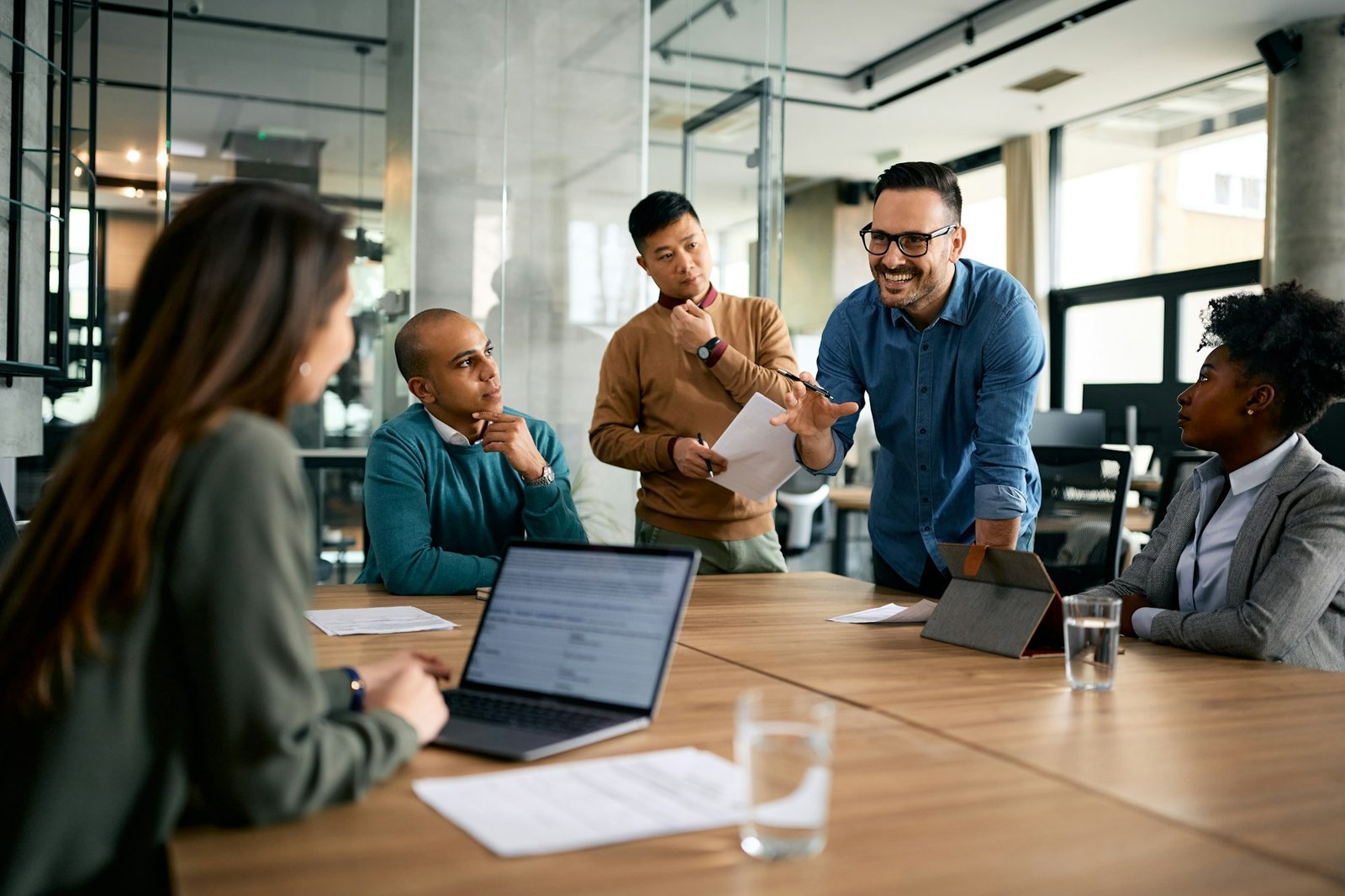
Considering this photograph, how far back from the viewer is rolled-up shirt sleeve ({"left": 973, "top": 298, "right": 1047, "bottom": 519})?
6.85 feet

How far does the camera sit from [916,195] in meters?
2.21

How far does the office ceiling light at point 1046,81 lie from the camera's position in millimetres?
6910

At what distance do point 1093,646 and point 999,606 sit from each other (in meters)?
0.26

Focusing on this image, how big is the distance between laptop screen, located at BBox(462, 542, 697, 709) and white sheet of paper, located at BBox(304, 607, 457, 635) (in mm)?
520

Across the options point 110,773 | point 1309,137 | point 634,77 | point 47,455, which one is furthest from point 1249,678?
point 47,455

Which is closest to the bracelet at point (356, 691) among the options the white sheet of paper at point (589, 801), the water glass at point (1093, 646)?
the white sheet of paper at point (589, 801)

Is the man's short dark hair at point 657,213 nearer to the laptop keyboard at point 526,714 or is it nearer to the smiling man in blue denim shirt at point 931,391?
the smiling man in blue denim shirt at point 931,391

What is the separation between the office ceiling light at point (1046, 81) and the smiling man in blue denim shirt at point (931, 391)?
17.1 ft

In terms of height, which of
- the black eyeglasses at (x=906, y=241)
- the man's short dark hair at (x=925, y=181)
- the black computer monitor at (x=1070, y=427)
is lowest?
the black computer monitor at (x=1070, y=427)

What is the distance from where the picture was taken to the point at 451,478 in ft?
7.77

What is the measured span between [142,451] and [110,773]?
0.24 m

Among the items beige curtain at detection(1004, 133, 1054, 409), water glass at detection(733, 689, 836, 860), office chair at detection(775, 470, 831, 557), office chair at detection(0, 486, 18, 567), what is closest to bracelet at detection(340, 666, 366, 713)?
water glass at detection(733, 689, 836, 860)

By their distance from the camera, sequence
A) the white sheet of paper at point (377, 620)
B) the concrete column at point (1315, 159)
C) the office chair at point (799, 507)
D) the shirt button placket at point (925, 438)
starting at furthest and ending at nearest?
the concrete column at point (1315, 159), the office chair at point (799, 507), the shirt button placket at point (925, 438), the white sheet of paper at point (377, 620)

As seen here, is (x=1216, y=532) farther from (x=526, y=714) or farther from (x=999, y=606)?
(x=526, y=714)
